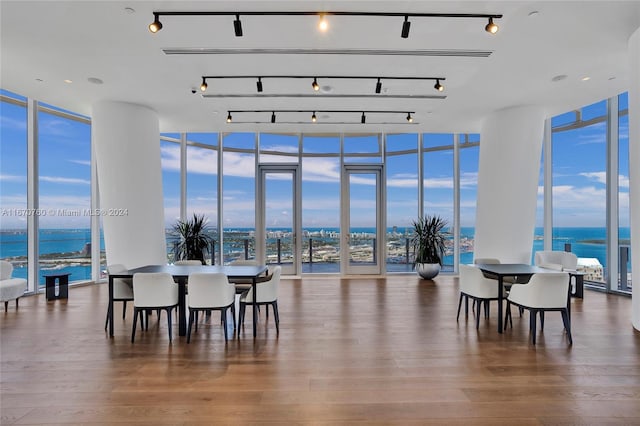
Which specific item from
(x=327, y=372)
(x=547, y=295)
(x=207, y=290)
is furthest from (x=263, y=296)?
(x=547, y=295)

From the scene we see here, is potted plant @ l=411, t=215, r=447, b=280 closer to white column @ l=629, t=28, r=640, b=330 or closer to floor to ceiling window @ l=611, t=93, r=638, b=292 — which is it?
floor to ceiling window @ l=611, t=93, r=638, b=292

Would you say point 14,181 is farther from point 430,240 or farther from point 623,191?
point 623,191

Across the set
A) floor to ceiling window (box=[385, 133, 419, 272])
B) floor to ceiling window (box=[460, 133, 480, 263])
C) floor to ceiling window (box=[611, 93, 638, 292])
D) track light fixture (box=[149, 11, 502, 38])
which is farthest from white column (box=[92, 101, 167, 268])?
floor to ceiling window (box=[611, 93, 638, 292])

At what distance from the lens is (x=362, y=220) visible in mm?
8898

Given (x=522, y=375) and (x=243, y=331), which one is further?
(x=243, y=331)

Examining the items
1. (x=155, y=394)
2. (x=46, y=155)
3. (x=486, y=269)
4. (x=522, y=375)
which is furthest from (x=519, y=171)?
(x=46, y=155)

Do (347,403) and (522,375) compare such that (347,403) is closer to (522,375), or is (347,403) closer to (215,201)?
(522,375)

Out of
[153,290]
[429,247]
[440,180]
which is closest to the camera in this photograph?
[153,290]

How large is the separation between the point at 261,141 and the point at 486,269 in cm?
627

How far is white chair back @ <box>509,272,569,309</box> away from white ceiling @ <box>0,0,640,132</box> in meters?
2.80

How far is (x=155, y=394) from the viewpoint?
Result: 2777 mm

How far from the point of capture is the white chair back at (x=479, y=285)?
178 inches

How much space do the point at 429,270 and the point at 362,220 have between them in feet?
6.78

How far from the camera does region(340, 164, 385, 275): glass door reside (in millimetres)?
8867
